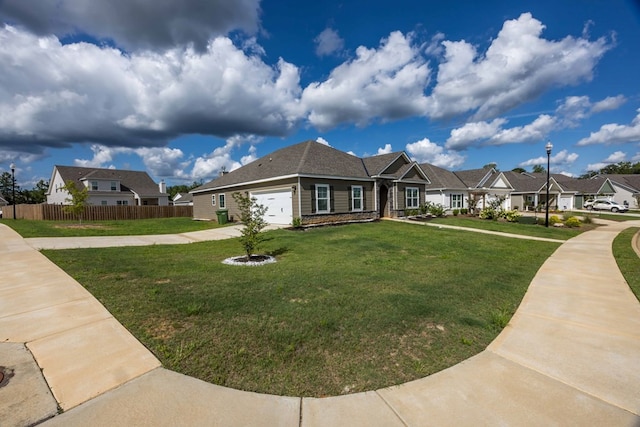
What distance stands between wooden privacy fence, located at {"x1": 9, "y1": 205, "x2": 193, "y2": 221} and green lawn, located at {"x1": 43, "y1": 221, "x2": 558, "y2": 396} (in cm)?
1909

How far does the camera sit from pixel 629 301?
16.1 feet

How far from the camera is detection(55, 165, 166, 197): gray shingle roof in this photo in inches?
1465

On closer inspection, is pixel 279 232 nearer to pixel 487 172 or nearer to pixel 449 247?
pixel 449 247

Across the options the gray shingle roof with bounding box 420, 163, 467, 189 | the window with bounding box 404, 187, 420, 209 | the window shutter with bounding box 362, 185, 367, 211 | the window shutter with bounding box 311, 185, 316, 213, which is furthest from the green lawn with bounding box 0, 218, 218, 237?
the gray shingle roof with bounding box 420, 163, 467, 189

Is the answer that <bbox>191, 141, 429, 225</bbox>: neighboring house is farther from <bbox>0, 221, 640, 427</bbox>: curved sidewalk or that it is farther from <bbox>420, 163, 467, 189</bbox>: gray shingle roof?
<bbox>0, 221, 640, 427</bbox>: curved sidewalk

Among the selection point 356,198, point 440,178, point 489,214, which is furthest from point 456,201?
point 356,198

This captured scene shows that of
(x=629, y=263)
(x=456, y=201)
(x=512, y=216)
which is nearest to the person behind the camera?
(x=629, y=263)

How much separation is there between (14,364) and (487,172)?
1532 inches

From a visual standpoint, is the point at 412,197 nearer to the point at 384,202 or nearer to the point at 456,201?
the point at 384,202

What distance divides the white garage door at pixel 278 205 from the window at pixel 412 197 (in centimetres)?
1041

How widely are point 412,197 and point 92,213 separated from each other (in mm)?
26831

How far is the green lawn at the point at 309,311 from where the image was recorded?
116 inches

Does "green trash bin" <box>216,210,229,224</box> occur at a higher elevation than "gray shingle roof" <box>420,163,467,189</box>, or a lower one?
lower

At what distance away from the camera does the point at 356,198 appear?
61.2ft
